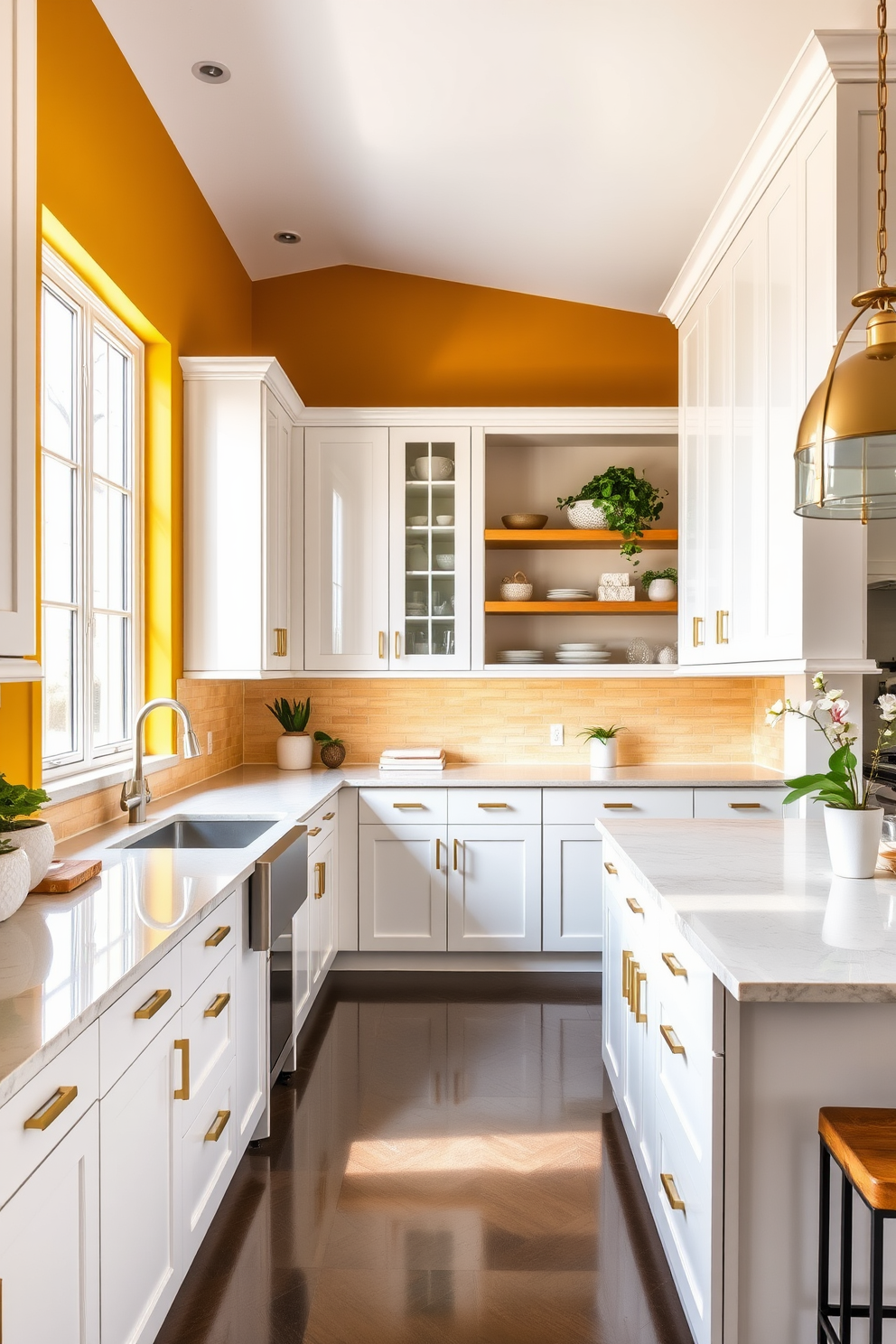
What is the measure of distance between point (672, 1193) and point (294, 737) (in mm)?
2966

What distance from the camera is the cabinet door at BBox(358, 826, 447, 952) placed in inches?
161

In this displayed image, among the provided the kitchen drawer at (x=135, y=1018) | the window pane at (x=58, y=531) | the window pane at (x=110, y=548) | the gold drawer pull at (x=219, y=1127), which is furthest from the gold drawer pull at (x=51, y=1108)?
the window pane at (x=110, y=548)

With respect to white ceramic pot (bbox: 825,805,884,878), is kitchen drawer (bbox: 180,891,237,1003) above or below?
below

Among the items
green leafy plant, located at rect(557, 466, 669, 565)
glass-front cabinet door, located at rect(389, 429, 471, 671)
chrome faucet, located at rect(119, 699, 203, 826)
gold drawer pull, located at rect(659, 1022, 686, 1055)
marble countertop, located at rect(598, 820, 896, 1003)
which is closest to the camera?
marble countertop, located at rect(598, 820, 896, 1003)

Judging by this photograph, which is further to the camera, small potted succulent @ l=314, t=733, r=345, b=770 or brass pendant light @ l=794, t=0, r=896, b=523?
small potted succulent @ l=314, t=733, r=345, b=770

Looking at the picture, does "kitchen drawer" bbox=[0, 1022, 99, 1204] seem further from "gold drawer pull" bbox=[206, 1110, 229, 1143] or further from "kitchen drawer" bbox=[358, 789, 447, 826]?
"kitchen drawer" bbox=[358, 789, 447, 826]

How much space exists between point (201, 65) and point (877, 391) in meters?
2.69

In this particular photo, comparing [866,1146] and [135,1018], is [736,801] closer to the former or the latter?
[866,1146]

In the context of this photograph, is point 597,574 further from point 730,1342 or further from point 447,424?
point 730,1342

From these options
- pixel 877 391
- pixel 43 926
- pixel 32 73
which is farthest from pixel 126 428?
pixel 877 391

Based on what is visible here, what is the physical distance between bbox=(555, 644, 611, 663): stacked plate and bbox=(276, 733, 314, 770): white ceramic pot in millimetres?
1294

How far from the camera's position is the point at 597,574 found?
15.4ft

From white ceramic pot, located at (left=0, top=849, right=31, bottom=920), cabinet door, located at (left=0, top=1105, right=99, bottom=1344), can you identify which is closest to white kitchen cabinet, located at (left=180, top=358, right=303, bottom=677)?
white ceramic pot, located at (left=0, top=849, right=31, bottom=920)

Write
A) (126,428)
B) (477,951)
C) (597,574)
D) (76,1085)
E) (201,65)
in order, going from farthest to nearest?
1. (597,574)
2. (477,951)
3. (126,428)
4. (201,65)
5. (76,1085)
